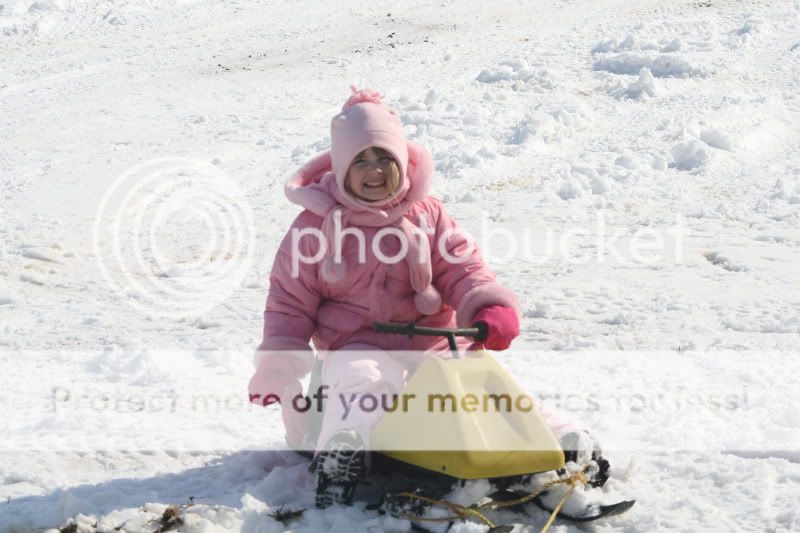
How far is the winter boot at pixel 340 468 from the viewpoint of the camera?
301 centimetres

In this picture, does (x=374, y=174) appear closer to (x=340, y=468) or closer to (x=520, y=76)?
(x=340, y=468)

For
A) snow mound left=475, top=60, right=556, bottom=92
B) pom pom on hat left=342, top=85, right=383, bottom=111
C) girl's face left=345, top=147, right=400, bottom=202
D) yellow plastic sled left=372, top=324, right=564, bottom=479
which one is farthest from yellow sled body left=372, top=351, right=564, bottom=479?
snow mound left=475, top=60, right=556, bottom=92

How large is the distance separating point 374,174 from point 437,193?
3969 millimetres

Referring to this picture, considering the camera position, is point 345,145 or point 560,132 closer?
point 345,145

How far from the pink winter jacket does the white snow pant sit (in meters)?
0.06

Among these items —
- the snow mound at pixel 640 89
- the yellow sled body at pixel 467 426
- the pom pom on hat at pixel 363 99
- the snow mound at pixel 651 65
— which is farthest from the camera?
the snow mound at pixel 651 65

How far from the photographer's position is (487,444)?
2914 millimetres

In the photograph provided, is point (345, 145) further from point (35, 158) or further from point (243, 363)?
point (35, 158)

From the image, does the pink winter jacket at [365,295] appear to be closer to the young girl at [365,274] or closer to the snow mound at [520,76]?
Result: the young girl at [365,274]

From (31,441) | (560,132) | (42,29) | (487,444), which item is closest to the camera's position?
(487,444)

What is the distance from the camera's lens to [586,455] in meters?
3.18

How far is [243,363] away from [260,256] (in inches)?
71.7

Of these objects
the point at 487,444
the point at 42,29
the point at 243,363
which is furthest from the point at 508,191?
the point at 42,29

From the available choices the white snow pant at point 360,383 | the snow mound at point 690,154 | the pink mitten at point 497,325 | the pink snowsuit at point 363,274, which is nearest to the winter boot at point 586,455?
the white snow pant at point 360,383
